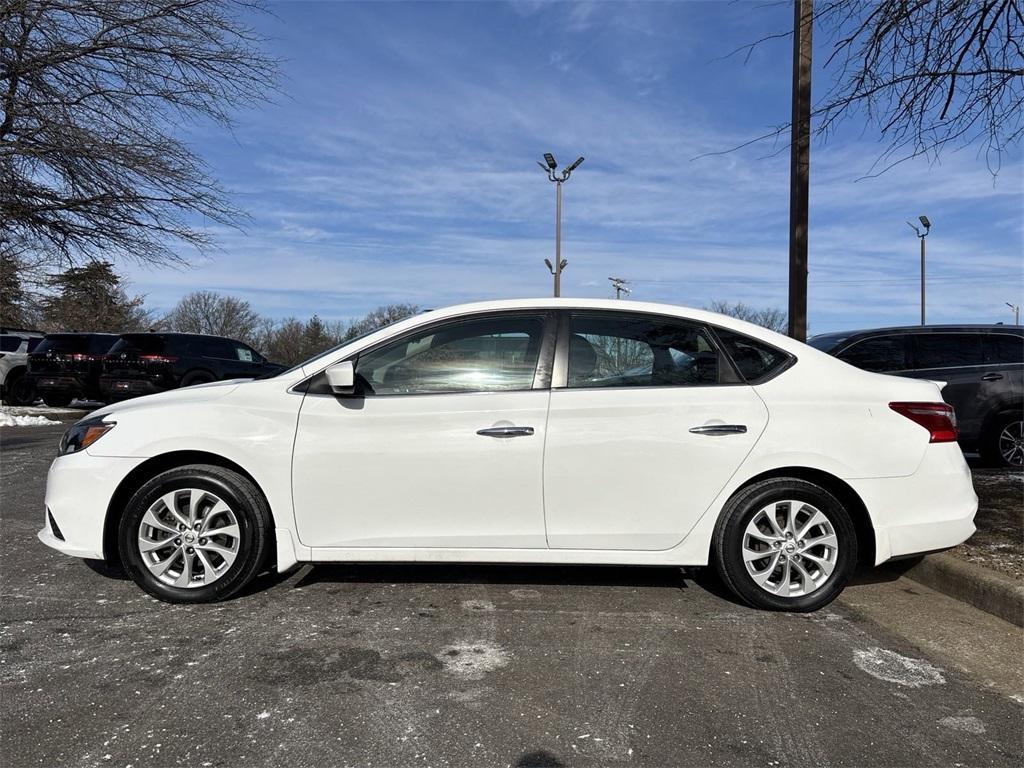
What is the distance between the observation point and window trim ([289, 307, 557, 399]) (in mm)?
3742

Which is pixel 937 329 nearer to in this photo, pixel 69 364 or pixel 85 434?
pixel 85 434

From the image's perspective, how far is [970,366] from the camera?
7.66 metres

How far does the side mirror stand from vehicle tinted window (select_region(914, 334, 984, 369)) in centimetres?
665

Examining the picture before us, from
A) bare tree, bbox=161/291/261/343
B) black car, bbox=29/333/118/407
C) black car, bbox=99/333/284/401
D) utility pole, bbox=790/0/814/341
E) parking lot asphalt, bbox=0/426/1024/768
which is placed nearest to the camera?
parking lot asphalt, bbox=0/426/1024/768

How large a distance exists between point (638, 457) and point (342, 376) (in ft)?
5.14

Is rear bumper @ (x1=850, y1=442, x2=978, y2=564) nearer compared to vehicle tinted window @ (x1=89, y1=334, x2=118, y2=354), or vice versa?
rear bumper @ (x1=850, y1=442, x2=978, y2=564)

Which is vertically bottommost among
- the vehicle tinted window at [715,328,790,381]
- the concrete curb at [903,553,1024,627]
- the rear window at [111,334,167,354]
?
the concrete curb at [903,553,1024,627]

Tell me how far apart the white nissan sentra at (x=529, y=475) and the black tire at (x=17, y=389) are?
1452 cm

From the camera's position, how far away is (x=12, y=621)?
3518mm

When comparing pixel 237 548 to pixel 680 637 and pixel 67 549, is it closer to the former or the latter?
pixel 67 549

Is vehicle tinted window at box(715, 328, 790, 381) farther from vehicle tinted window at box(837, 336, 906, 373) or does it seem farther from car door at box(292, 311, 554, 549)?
vehicle tinted window at box(837, 336, 906, 373)

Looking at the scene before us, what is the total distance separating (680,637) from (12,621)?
10.9 ft

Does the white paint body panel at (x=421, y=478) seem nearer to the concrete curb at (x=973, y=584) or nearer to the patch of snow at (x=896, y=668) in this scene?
the patch of snow at (x=896, y=668)

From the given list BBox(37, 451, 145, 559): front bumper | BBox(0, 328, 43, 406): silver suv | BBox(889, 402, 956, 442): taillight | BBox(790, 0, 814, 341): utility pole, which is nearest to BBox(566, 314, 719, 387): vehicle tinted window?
BBox(889, 402, 956, 442): taillight
